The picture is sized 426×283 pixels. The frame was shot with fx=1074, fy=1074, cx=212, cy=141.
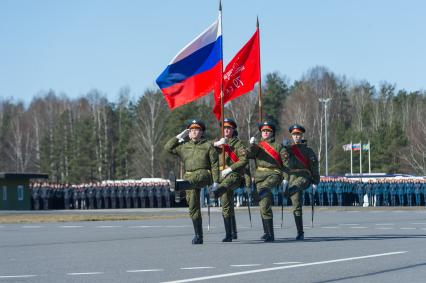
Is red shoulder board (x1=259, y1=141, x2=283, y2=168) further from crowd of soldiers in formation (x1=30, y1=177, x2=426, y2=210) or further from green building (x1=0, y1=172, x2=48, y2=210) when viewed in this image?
green building (x1=0, y1=172, x2=48, y2=210)

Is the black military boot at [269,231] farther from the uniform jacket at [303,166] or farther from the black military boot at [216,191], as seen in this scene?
the uniform jacket at [303,166]

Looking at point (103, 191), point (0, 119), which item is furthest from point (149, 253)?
point (0, 119)

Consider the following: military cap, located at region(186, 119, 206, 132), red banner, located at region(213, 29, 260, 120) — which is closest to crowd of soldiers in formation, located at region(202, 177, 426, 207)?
red banner, located at region(213, 29, 260, 120)

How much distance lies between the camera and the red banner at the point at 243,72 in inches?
860

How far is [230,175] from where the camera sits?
17938 millimetres

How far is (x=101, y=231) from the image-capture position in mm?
23000

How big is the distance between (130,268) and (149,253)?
2495mm

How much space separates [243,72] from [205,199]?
26622 millimetres

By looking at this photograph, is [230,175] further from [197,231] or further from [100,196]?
[100,196]

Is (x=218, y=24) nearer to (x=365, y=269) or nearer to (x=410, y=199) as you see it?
(x=365, y=269)

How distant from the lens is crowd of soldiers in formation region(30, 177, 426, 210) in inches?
1919

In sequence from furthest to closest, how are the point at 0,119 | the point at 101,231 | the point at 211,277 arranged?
the point at 0,119 → the point at 101,231 → the point at 211,277

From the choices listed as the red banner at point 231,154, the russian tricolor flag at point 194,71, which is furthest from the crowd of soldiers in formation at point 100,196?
the red banner at point 231,154

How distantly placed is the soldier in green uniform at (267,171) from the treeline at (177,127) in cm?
7413
